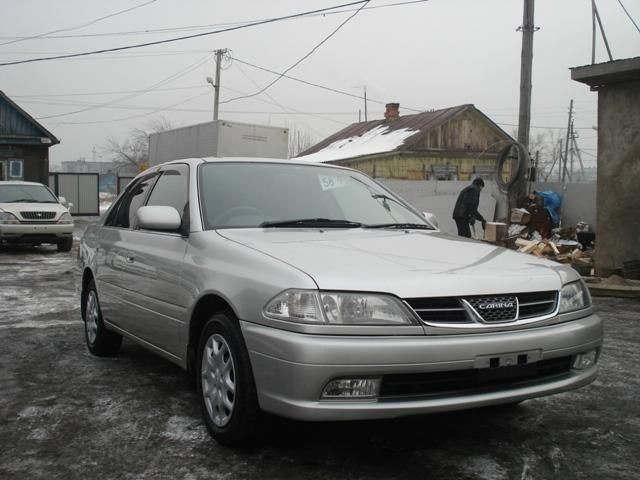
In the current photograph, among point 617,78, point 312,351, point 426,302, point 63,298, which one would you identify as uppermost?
point 617,78

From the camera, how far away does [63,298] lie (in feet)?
28.3

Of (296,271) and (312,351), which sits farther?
(296,271)

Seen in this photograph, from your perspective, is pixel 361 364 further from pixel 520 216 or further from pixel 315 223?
pixel 520 216

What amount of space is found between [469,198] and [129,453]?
10.8 m

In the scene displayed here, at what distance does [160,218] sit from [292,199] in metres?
0.84

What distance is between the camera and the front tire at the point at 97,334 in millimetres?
5312

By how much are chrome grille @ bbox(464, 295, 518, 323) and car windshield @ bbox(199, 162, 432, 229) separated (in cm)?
125

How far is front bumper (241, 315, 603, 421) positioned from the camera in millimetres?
2846

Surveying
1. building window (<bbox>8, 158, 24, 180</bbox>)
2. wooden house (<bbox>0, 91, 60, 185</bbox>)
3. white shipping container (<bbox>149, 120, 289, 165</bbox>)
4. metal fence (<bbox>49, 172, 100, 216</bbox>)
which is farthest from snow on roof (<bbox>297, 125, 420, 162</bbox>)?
white shipping container (<bbox>149, 120, 289, 165</bbox>)

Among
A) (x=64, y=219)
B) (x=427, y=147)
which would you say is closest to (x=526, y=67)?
(x=64, y=219)

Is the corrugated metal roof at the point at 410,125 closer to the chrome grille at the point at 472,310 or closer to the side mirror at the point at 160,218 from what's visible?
the side mirror at the point at 160,218

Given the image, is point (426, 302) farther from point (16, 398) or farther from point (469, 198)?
point (469, 198)

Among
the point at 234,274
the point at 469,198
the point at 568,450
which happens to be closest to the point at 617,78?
the point at 469,198

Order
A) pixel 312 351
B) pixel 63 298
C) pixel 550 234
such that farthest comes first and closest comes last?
pixel 550 234 → pixel 63 298 → pixel 312 351
